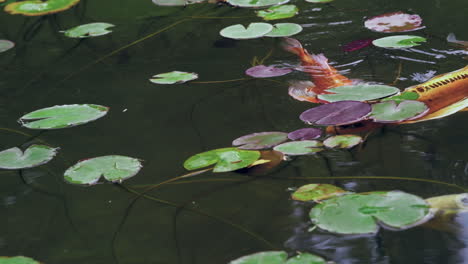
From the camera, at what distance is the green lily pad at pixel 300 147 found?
1382 millimetres

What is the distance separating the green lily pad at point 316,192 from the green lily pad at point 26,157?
0.65m

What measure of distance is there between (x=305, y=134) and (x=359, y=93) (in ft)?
0.71

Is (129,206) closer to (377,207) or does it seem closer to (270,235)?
(270,235)

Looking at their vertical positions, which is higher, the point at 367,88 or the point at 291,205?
the point at 367,88

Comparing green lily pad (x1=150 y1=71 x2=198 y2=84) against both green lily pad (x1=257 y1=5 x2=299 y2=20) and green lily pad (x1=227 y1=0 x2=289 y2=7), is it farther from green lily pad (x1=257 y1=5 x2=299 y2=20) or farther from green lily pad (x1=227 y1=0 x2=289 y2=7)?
green lily pad (x1=227 y1=0 x2=289 y2=7)

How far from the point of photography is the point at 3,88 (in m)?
1.99

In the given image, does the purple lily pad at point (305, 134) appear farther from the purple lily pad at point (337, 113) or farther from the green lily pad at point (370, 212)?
the green lily pad at point (370, 212)

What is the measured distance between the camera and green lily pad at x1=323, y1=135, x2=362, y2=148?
55.6 inches

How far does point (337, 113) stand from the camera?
1.48 m

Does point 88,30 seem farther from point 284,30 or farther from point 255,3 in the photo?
point 284,30

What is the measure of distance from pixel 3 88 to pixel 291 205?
1.20 metres

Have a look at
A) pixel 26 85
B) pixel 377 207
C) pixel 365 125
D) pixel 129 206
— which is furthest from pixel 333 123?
pixel 26 85

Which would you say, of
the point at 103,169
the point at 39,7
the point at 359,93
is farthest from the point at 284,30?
the point at 39,7

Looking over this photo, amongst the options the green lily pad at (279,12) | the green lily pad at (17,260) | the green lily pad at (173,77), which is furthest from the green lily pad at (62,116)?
the green lily pad at (279,12)
